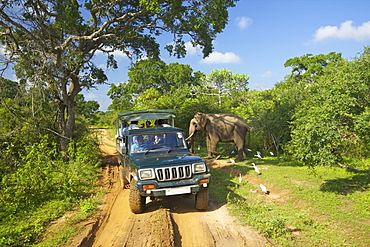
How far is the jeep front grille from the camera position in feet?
19.8

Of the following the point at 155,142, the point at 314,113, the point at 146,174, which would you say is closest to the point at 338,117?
the point at 314,113

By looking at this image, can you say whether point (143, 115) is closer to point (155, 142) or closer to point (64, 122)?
point (155, 142)

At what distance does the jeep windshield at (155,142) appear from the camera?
286 inches

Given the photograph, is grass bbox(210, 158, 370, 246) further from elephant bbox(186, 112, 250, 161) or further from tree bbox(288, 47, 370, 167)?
elephant bbox(186, 112, 250, 161)

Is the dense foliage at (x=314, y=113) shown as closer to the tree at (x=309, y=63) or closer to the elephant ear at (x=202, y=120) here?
the elephant ear at (x=202, y=120)

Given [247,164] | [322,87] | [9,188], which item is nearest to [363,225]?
[322,87]

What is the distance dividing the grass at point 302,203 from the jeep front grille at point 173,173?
1.53m

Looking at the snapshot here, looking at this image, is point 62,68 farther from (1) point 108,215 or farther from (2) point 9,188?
(1) point 108,215

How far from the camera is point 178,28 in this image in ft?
42.0

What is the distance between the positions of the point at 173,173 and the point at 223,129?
7.42 meters

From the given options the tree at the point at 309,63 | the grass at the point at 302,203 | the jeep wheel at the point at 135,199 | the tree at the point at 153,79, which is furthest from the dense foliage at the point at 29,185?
the tree at the point at 309,63

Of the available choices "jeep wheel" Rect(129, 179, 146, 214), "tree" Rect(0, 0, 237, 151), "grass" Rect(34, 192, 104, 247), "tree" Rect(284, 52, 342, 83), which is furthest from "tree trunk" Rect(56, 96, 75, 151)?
"tree" Rect(284, 52, 342, 83)

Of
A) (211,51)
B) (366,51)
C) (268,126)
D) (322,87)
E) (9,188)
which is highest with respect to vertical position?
(211,51)

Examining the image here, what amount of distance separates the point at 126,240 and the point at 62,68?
26.8 ft
